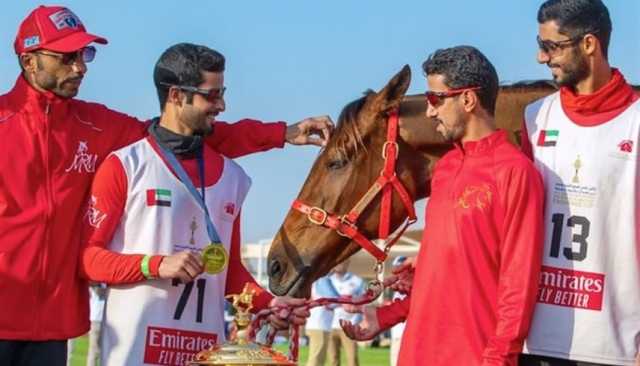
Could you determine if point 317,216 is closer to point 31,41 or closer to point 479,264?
point 31,41

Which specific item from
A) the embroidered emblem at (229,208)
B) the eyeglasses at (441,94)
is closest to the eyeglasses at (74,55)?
the embroidered emblem at (229,208)

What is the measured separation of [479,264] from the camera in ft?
17.7

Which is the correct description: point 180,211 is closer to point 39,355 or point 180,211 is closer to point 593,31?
point 39,355

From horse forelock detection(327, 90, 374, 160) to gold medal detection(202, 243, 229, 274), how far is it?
164cm

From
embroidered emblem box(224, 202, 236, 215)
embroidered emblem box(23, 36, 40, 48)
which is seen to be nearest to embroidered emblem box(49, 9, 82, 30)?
embroidered emblem box(23, 36, 40, 48)

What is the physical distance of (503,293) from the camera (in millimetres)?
5281

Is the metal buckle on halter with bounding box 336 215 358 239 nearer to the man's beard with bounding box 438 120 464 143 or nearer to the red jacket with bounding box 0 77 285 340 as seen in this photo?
the red jacket with bounding box 0 77 285 340

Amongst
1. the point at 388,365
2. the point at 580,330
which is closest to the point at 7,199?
the point at 580,330

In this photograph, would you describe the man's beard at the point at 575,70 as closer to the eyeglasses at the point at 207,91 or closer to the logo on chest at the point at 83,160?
the eyeglasses at the point at 207,91

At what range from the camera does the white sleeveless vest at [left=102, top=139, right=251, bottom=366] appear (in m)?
6.15

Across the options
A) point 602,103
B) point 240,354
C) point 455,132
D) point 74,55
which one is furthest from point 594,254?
point 74,55

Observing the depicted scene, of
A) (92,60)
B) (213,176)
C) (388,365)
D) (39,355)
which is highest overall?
(92,60)

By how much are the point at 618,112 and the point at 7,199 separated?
9.47ft

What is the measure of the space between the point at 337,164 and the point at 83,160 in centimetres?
158
